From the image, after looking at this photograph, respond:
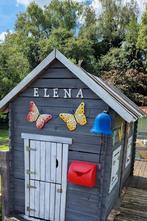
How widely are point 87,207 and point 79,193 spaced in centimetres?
33

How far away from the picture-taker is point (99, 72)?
962 inches

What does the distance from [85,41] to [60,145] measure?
20.8 metres

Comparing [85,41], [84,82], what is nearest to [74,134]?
[84,82]

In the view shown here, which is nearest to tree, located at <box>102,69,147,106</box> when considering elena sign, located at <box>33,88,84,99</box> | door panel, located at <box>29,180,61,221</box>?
elena sign, located at <box>33,88,84,99</box>

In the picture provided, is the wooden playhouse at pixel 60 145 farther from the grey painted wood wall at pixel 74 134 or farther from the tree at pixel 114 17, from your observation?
the tree at pixel 114 17

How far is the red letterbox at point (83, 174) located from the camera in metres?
4.59

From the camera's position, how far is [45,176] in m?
5.21

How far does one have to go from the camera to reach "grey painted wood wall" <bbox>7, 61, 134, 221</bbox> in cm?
473

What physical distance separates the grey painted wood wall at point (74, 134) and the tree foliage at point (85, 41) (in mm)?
12897

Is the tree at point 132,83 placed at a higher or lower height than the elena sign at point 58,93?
higher

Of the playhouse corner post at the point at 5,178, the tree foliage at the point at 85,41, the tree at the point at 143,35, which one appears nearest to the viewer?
the playhouse corner post at the point at 5,178

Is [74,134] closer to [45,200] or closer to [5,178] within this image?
[45,200]

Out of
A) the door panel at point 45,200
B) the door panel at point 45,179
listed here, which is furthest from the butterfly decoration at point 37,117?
the door panel at point 45,200

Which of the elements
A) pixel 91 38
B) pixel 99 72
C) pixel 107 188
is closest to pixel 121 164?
pixel 107 188
